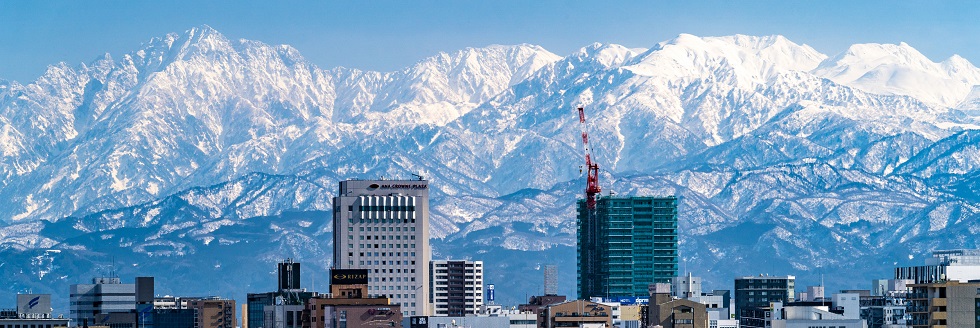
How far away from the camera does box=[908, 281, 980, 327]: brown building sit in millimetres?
140375

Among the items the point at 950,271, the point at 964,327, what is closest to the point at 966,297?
the point at 964,327

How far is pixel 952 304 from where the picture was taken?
463 ft

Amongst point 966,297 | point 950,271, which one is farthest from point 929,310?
point 950,271

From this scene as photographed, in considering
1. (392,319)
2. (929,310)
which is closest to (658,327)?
(392,319)

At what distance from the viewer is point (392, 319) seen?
191 metres

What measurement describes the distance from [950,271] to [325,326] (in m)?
50.9

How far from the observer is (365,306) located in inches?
7589

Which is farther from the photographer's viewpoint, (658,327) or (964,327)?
(658,327)

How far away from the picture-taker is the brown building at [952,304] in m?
140

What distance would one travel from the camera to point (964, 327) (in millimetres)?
140375

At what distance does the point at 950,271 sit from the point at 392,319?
1802 inches

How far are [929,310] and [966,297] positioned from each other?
248 centimetres

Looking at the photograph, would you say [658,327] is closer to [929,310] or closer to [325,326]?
[325,326]

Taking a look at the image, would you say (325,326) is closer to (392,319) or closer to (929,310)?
(392,319)
